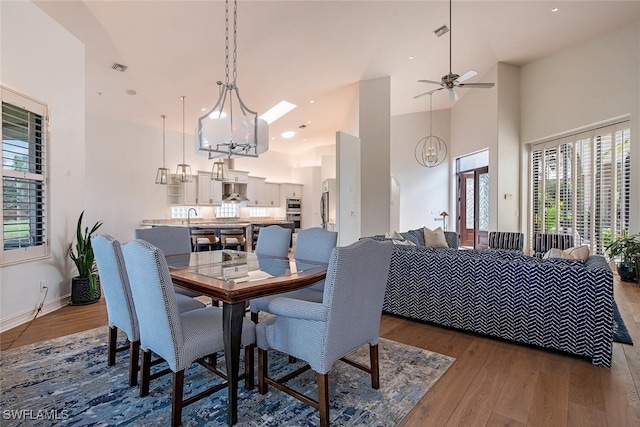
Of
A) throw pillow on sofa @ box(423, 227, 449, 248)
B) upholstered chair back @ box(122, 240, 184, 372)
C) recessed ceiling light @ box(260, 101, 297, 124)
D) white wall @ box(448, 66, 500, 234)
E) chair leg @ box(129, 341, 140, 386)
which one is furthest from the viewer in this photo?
recessed ceiling light @ box(260, 101, 297, 124)

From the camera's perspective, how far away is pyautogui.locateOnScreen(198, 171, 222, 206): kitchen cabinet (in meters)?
8.38

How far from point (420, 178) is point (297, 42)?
18.6 ft

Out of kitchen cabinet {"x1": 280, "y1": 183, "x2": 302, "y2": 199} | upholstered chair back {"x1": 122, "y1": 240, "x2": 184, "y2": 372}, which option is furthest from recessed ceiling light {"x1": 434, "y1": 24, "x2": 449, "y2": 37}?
kitchen cabinet {"x1": 280, "y1": 183, "x2": 302, "y2": 199}

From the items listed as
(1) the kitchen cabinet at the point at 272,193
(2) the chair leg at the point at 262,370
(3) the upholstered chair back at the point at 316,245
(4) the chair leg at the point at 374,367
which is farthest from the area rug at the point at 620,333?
(1) the kitchen cabinet at the point at 272,193

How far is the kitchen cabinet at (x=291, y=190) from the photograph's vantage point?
10648 mm

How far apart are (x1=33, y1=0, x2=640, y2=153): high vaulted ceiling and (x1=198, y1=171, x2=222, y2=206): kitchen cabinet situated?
1725mm

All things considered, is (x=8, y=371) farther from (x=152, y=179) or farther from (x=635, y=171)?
(x=635, y=171)

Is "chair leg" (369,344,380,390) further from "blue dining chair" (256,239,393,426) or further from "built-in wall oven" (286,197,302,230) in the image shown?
"built-in wall oven" (286,197,302,230)

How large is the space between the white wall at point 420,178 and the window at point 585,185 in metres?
2.46

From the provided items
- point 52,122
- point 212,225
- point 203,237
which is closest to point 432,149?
point 212,225

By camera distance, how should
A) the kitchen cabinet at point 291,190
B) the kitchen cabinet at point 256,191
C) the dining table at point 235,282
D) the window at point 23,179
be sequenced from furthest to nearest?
the kitchen cabinet at point 291,190 < the kitchen cabinet at point 256,191 < the window at point 23,179 < the dining table at point 235,282

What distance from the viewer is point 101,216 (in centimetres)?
686

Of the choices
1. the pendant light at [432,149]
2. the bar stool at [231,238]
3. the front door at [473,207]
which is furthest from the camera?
the pendant light at [432,149]

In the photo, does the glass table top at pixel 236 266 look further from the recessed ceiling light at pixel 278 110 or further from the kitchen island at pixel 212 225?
the recessed ceiling light at pixel 278 110
